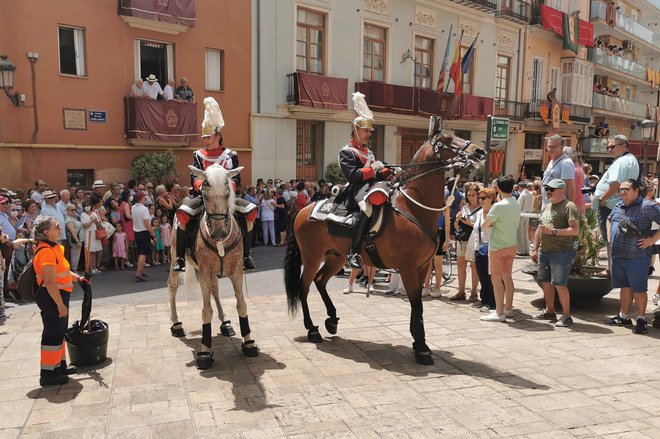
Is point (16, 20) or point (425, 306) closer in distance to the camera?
point (425, 306)

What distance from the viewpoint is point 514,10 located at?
92.4ft

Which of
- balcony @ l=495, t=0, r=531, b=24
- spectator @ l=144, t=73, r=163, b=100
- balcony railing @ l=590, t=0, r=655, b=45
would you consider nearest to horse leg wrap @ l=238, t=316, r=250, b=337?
spectator @ l=144, t=73, r=163, b=100

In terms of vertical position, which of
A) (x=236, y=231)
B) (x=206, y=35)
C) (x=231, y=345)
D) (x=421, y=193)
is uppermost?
(x=206, y=35)

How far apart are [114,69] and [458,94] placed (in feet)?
49.3

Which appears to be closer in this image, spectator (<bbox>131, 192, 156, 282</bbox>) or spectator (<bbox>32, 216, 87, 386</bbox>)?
spectator (<bbox>32, 216, 87, 386</bbox>)

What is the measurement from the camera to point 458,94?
24.0 meters

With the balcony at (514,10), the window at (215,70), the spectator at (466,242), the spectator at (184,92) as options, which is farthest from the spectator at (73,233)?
the balcony at (514,10)

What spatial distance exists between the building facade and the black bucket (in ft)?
32.4

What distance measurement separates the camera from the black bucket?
5738mm

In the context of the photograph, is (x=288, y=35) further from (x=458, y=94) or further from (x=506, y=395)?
(x=506, y=395)

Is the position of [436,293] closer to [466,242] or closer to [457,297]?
[457,297]

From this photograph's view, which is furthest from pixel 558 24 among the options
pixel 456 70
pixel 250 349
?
pixel 250 349

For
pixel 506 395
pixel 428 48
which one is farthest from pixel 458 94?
pixel 506 395

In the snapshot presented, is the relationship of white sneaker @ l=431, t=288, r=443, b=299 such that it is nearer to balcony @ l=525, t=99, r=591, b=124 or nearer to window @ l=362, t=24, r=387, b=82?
window @ l=362, t=24, r=387, b=82
